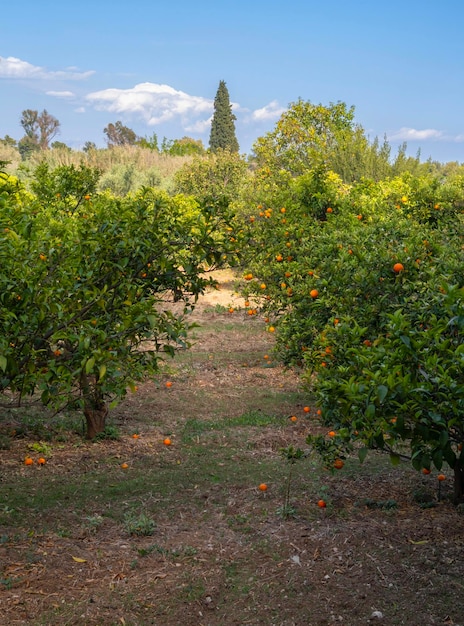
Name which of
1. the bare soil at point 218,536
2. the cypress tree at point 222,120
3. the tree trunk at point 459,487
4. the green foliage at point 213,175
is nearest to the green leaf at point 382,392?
the bare soil at point 218,536

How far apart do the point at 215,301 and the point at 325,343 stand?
34.2ft

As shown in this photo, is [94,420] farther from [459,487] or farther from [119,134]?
[119,134]

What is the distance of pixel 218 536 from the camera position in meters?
4.34

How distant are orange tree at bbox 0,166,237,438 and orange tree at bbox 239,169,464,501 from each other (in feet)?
3.42

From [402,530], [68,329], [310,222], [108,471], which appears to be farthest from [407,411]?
[310,222]

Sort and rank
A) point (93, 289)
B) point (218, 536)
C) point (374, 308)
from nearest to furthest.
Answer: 1. point (93, 289)
2. point (218, 536)
3. point (374, 308)

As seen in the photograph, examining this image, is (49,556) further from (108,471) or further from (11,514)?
(108,471)

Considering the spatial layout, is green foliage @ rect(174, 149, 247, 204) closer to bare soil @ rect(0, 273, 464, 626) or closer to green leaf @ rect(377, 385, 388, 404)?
bare soil @ rect(0, 273, 464, 626)

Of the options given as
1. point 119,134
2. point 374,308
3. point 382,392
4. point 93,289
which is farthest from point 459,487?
point 119,134

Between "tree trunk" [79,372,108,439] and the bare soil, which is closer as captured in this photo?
the bare soil

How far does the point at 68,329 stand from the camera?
11.1 ft

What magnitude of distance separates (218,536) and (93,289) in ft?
6.00

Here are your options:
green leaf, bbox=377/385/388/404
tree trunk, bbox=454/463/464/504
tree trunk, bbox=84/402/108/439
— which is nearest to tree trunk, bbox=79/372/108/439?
tree trunk, bbox=84/402/108/439

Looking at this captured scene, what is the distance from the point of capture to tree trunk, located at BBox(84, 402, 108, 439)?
20.3 feet
